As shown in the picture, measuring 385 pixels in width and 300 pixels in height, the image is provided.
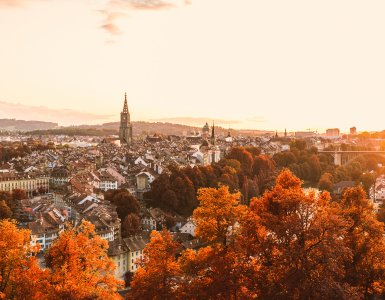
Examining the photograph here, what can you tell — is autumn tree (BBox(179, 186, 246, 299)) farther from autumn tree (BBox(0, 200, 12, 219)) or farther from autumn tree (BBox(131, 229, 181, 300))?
autumn tree (BBox(0, 200, 12, 219))

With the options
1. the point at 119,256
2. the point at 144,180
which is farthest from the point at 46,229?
the point at 144,180

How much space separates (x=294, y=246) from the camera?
15984mm

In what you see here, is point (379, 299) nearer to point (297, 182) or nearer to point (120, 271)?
point (297, 182)

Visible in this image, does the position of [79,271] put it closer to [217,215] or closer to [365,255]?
[217,215]

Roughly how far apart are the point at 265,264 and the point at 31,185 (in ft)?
174

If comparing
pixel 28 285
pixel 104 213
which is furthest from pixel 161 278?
pixel 104 213

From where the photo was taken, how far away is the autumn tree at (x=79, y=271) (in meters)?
15.0

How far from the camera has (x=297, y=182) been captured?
62.2 feet

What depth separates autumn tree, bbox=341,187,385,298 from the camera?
59.9 feet

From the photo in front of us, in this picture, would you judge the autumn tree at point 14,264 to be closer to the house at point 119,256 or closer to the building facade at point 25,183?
the house at point 119,256

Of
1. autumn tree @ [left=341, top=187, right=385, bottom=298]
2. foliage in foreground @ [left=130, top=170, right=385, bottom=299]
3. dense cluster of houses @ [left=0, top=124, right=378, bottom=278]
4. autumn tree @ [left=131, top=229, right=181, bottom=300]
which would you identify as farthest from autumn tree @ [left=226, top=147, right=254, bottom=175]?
autumn tree @ [left=131, top=229, right=181, bottom=300]

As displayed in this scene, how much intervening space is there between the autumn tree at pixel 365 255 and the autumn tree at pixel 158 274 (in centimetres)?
619

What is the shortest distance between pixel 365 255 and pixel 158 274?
24.5 feet

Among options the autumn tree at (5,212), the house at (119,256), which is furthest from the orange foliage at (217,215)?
the autumn tree at (5,212)
